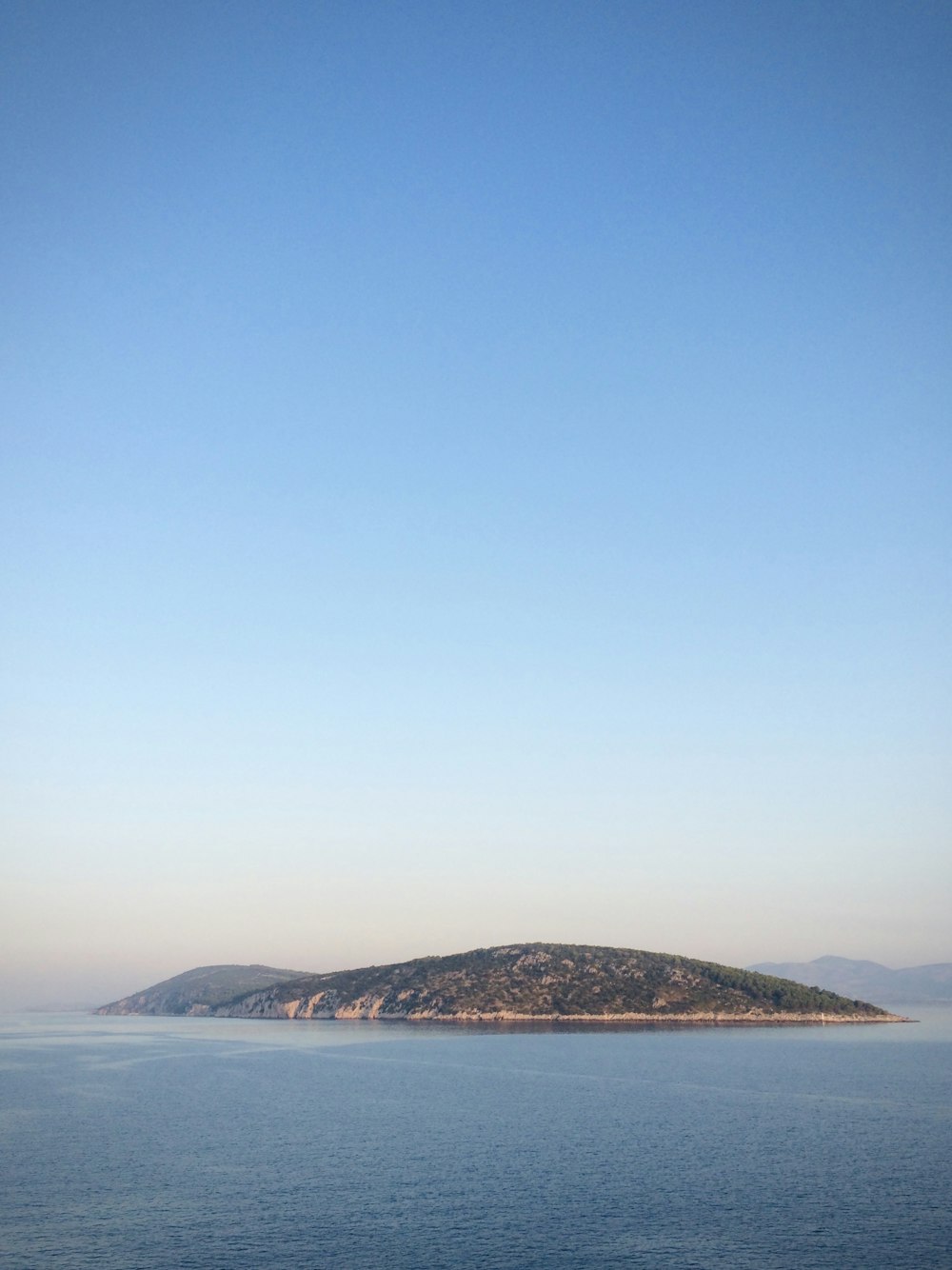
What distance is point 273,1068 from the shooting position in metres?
181

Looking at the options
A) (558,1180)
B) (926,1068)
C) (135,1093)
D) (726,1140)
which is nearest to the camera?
(558,1180)

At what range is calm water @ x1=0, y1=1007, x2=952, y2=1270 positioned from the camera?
212ft

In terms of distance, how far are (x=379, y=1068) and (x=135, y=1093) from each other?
49.7 meters

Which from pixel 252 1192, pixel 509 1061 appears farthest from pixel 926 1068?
pixel 252 1192

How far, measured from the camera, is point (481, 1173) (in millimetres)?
87125

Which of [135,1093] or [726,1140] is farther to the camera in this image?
[135,1093]

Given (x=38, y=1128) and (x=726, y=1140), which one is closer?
(x=726, y=1140)

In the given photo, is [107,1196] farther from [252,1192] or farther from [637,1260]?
[637,1260]

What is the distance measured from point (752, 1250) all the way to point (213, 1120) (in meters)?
76.9

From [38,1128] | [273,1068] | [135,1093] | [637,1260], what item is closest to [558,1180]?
[637,1260]

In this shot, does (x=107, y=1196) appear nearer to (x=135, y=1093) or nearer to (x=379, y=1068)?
(x=135, y=1093)

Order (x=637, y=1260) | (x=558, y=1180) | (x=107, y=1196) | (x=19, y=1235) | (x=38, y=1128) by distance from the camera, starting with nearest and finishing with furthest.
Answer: (x=637, y=1260) → (x=19, y=1235) → (x=107, y=1196) → (x=558, y=1180) → (x=38, y=1128)

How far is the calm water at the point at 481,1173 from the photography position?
212 feet

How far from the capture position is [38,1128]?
110 meters
